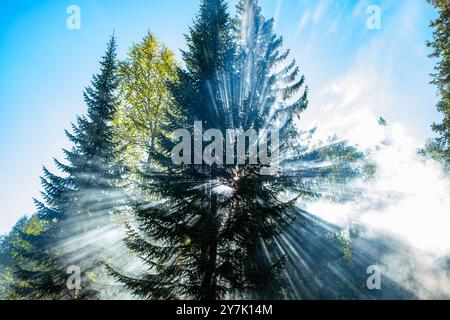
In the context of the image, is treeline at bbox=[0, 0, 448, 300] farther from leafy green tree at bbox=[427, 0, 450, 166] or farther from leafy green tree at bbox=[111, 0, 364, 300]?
leafy green tree at bbox=[427, 0, 450, 166]

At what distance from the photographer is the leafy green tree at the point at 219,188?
5543 mm

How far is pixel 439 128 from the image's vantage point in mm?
10594

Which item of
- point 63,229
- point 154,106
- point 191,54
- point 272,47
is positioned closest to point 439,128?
point 272,47

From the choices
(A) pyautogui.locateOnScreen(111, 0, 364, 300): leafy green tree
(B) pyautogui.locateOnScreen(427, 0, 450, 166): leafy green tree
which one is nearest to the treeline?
(A) pyautogui.locateOnScreen(111, 0, 364, 300): leafy green tree

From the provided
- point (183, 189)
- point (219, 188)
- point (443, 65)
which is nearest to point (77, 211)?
point (183, 189)

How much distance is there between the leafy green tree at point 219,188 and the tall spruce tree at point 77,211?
13.9 ft

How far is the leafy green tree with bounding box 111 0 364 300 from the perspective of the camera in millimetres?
5543

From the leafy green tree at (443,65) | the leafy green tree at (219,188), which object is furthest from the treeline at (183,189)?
the leafy green tree at (443,65)

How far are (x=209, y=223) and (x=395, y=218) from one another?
3330 cm

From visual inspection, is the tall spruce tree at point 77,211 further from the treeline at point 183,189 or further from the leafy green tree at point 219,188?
the leafy green tree at point 219,188

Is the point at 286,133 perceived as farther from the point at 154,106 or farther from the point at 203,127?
the point at 154,106

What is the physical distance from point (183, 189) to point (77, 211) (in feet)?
23.2

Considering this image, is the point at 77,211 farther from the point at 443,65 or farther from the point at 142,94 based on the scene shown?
the point at 443,65

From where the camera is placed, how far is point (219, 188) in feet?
23.3
